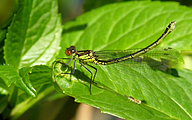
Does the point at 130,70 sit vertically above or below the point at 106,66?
below

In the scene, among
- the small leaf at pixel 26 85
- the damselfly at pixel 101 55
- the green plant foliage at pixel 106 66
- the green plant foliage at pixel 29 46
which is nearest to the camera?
the small leaf at pixel 26 85

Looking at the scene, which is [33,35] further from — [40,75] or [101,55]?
[101,55]

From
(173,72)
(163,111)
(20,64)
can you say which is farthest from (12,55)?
(173,72)

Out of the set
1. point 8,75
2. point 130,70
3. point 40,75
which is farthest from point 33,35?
point 130,70

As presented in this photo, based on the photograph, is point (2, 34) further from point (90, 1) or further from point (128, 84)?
point (90, 1)

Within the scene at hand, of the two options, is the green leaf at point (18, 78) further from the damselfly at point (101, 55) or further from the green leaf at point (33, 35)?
the damselfly at point (101, 55)

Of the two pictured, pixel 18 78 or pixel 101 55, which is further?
pixel 101 55

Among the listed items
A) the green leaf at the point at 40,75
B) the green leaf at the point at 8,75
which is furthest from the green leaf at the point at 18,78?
the green leaf at the point at 40,75

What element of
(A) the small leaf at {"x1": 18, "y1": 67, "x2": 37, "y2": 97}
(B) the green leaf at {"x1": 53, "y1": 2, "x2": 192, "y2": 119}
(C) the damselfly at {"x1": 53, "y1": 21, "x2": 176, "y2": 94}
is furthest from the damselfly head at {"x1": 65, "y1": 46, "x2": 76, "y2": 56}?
(A) the small leaf at {"x1": 18, "y1": 67, "x2": 37, "y2": 97}
